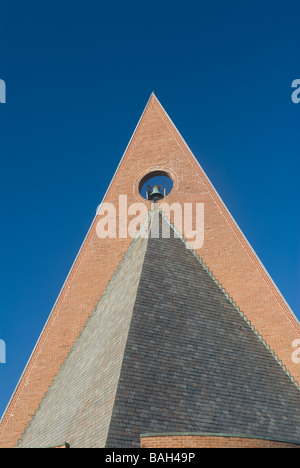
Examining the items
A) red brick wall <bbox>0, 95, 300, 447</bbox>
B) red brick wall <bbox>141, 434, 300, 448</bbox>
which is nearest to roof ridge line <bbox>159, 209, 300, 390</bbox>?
red brick wall <bbox>0, 95, 300, 447</bbox>

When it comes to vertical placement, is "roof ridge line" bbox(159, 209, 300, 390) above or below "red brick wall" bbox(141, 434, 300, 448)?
above

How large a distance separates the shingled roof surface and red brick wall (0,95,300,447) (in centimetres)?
44

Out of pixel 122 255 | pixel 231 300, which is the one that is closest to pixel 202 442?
pixel 231 300

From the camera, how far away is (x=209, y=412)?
11570 mm

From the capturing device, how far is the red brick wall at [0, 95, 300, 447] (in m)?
14.8

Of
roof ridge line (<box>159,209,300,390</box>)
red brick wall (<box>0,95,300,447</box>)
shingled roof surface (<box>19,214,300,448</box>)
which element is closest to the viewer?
shingled roof surface (<box>19,214,300,448</box>)

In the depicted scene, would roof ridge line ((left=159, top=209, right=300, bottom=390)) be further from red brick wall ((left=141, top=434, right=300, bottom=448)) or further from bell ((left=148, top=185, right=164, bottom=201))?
red brick wall ((left=141, top=434, right=300, bottom=448))

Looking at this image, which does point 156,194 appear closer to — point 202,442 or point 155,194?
point 155,194

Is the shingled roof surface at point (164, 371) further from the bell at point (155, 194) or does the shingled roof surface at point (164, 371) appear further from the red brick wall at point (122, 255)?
the bell at point (155, 194)

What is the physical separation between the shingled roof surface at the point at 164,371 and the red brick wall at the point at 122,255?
1.43 feet

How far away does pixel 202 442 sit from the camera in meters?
9.75

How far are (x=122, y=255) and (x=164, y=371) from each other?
5749 mm

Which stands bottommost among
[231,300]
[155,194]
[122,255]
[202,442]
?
[202,442]
